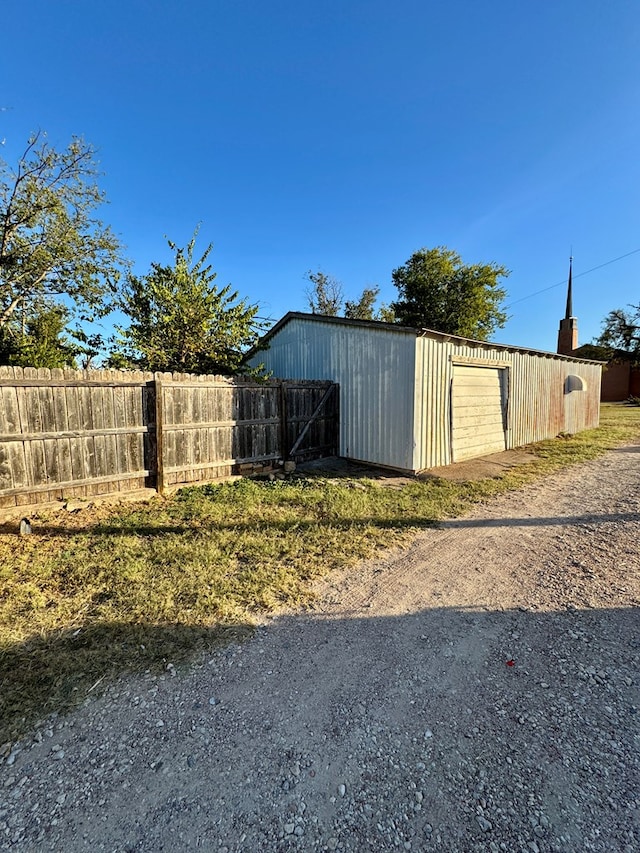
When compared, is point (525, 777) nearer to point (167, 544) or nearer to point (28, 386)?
point (167, 544)

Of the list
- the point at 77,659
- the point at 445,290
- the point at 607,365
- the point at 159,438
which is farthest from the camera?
the point at 607,365

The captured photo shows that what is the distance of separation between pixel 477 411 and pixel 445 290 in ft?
65.0

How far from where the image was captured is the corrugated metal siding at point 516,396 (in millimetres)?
7387

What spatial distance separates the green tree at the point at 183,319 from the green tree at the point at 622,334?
3791 cm

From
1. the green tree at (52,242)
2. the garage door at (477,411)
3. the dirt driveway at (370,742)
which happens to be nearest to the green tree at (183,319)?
the green tree at (52,242)

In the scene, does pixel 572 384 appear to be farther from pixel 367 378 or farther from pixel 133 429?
pixel 133 429

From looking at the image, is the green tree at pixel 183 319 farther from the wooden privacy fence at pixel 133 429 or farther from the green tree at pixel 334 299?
the green tree at pixel 334 299

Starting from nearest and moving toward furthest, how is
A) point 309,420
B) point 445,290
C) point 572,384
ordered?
point 309,420 < point 572,384 < point 445,290

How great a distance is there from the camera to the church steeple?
3394 centimetres

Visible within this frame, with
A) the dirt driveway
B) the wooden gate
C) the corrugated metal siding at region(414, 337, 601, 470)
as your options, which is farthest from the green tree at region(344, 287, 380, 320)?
the dirt driveway

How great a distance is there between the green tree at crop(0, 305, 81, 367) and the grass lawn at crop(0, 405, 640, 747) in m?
3.04

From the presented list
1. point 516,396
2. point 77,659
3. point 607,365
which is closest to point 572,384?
point 516,396

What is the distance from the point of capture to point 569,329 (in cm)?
3391

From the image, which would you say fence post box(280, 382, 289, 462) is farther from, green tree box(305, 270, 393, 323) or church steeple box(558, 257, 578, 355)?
church steeple box(558, 257, 578, 355)
